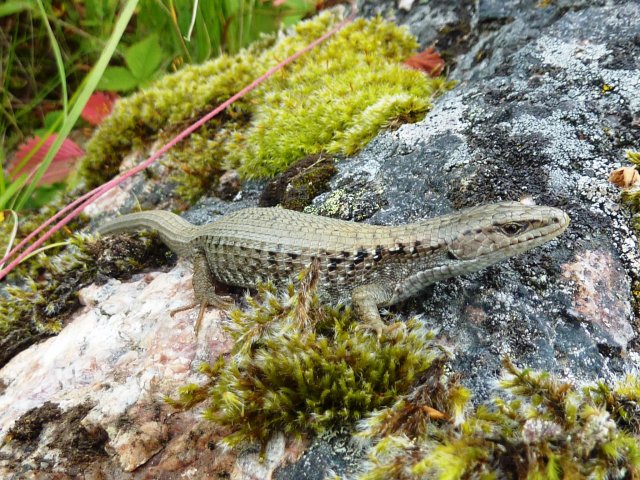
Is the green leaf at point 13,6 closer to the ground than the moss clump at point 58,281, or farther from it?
farther from it

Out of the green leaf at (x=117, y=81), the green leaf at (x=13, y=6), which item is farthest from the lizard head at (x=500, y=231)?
the green leaf at (x=13, y=6)

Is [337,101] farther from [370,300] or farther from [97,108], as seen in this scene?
[97,108]

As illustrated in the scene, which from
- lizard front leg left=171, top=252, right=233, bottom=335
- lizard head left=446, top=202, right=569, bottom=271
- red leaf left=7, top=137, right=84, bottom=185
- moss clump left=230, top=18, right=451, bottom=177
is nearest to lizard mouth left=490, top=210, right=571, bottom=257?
lizard head left=446, top=202, right=569, bottom=271

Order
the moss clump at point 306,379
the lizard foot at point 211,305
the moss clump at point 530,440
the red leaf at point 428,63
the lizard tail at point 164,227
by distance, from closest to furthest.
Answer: the moss clump at point 530,440
the moss clump at point 306,379
the lizard foot at point 211,305
the lizard tail at point 164,227
the red leaf at point 428,63

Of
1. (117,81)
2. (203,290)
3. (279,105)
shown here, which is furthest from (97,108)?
(203,290)

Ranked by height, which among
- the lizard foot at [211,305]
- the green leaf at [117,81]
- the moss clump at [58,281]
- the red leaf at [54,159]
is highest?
the green leaf at [117,81]

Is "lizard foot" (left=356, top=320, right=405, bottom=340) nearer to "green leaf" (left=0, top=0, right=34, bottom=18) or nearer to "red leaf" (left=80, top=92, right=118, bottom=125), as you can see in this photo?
"red leaf" (left=80, top=92, right=118, bottom=125)

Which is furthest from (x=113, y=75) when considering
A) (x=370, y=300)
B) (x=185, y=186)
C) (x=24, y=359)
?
(x=370, y=300)

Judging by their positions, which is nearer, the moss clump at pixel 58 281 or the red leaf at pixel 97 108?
the moss clump at pixel 58 281

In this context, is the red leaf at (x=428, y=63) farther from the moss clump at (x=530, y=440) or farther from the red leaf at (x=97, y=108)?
the red leaf at (x=97, y=108)

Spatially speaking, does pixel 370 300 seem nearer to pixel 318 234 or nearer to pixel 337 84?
pixel 318 234
